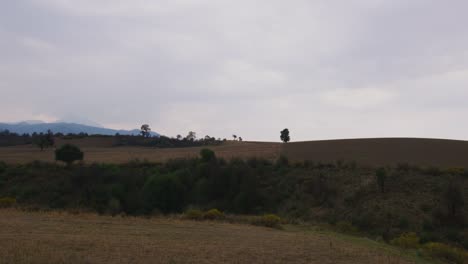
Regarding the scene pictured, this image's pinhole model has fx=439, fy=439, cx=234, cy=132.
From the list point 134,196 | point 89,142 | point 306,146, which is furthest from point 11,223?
point 89,142

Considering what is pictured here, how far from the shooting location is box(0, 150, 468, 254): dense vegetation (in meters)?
35.6

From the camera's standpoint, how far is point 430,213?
1412 inches

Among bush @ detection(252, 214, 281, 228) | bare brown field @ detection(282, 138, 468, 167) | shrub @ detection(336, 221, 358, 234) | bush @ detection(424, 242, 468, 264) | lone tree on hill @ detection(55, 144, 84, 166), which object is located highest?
bare brown field @ detection(282, 138, 468, 167)

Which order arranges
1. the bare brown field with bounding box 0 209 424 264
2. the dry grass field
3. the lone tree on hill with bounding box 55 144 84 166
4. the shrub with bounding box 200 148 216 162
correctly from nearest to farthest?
the bare brown field with bounding box 0 209 424 264
the dry grass field
the shrub with bounding box 200 148 216 162
the lone tree on hill with bounding box 55 144 84 166

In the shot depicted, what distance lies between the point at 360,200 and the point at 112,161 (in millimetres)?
35945

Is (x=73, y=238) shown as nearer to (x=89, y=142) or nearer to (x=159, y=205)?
(x=159, y=205)

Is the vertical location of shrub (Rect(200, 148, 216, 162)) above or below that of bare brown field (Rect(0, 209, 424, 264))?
above

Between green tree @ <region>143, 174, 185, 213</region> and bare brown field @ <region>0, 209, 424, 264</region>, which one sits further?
green tree @ <region>143, 174, 185, 213</region>

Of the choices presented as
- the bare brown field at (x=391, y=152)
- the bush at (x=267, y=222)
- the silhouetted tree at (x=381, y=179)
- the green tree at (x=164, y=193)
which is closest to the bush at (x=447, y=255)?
the bush at (x=267, y=222)

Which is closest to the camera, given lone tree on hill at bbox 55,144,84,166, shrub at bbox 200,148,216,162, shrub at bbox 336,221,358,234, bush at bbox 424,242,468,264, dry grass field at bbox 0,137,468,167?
bush at bbox 424,242,468,264

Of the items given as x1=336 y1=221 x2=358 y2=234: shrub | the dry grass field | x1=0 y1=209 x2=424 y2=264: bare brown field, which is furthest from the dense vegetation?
x1=0 y1=209 x2=424 y2=264: bare brown field

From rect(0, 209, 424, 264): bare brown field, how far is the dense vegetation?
15.4 metres

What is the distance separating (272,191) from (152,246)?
1334 inches

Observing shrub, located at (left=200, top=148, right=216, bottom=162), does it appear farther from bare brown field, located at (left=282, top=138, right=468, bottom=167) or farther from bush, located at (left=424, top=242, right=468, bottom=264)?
bush, located at (left=424, top=242, right=468, bottom=264)
